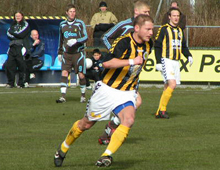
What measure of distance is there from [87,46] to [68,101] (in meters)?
7.04

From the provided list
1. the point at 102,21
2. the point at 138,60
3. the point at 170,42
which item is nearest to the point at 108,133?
the point at 138,60

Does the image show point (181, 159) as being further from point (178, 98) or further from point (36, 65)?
point (36, 65)

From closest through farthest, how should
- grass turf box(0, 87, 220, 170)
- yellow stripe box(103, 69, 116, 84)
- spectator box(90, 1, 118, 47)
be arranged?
yellow stripe box(103, 69, 116, 84) < grass turf box(0, 87, 220, 170) < spectator box(90, 1, 118, 47)

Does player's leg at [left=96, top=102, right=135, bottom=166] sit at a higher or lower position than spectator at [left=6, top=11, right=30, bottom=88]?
higher

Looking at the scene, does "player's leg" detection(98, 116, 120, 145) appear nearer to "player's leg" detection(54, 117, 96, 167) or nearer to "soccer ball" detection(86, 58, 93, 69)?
"player's leg" detection(54, 117, 96, 167)

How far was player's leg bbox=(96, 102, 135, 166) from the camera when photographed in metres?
7.22

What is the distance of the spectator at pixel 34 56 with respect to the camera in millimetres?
21386

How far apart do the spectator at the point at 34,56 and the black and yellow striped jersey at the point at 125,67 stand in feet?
44.2

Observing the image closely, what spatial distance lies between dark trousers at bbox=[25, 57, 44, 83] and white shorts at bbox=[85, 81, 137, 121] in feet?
44.8

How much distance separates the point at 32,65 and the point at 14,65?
2.65ft

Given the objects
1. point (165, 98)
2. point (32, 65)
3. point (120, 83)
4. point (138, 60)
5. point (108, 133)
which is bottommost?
point (32, 65)

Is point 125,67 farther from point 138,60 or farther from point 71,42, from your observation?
point 71,42

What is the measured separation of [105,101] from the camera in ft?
25.2

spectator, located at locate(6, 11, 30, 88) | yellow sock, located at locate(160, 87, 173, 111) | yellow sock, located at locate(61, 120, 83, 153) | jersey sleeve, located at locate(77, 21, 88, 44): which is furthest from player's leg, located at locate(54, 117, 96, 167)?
spectator, located at locate(6, 11, 30, 88)
